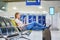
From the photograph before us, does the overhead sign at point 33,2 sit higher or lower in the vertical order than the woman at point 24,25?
higher

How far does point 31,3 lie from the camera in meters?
2.31

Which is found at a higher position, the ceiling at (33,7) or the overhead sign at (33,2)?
the overhead sign at (33,2)

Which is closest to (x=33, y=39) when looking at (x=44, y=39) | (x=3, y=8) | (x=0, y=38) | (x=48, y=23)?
(x=44, y=39)

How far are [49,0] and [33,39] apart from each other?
601 millimetres

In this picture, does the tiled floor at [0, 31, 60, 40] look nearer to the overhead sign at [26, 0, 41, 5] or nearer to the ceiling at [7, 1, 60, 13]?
the ceiling at [7, 1, 60, 13]

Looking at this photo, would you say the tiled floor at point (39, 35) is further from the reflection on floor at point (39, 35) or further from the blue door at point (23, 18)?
the blue door at point (23, 18)

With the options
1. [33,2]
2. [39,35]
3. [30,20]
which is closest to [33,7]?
[33,2]

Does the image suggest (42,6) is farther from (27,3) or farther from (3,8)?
(3,8)

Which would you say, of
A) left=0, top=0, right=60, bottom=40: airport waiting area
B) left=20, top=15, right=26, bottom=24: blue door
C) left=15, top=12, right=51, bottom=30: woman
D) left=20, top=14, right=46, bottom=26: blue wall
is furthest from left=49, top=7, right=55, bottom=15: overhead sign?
left=20, top=15, right=26, bottom=24: blue door

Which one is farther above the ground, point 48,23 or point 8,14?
point 8,14

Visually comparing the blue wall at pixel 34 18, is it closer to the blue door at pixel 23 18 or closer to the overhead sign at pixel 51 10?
the blue door at pixel 23 18

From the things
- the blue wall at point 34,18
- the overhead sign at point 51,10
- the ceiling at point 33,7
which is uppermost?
the ceiling at point 33,7

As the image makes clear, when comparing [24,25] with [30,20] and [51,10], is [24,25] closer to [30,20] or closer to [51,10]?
[30,20]

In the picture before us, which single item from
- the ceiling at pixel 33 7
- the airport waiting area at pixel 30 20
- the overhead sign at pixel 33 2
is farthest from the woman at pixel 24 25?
the overhead sign at pixel 33 2
